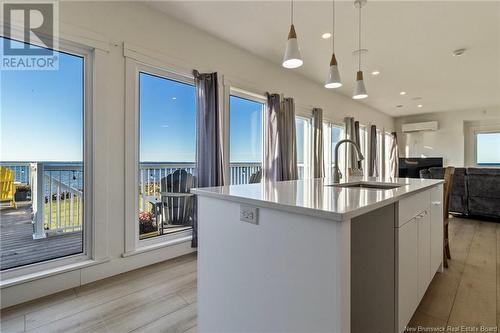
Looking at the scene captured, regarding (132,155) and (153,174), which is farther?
(153,174)

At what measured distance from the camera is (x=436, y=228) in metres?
2.24

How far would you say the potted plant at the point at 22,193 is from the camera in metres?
2.18

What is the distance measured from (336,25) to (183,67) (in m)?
1.86

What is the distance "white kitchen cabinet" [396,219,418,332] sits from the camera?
144 cm

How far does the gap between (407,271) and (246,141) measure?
118 inches

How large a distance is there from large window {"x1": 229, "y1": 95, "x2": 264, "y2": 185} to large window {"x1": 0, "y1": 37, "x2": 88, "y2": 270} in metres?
2.01

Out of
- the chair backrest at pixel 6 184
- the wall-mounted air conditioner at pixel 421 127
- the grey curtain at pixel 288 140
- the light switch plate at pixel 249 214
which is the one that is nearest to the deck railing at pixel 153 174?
the chair backrest at pixel 6 184

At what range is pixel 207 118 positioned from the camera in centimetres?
314

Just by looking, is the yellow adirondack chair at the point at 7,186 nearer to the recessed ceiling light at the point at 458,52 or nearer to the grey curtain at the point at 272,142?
the grey curtain at the point at 272,142

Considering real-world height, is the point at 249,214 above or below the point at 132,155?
below

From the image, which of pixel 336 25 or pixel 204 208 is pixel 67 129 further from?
pixel 336 25

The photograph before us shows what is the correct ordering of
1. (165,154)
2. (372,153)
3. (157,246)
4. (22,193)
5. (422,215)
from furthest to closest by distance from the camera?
(372,153) → (165,154) → (157,246) → (22,193) → (422,215)

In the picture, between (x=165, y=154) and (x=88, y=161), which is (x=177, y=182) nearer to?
(x=165, y=154)

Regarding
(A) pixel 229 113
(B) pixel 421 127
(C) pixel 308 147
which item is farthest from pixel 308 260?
(B) pixel 421 127
